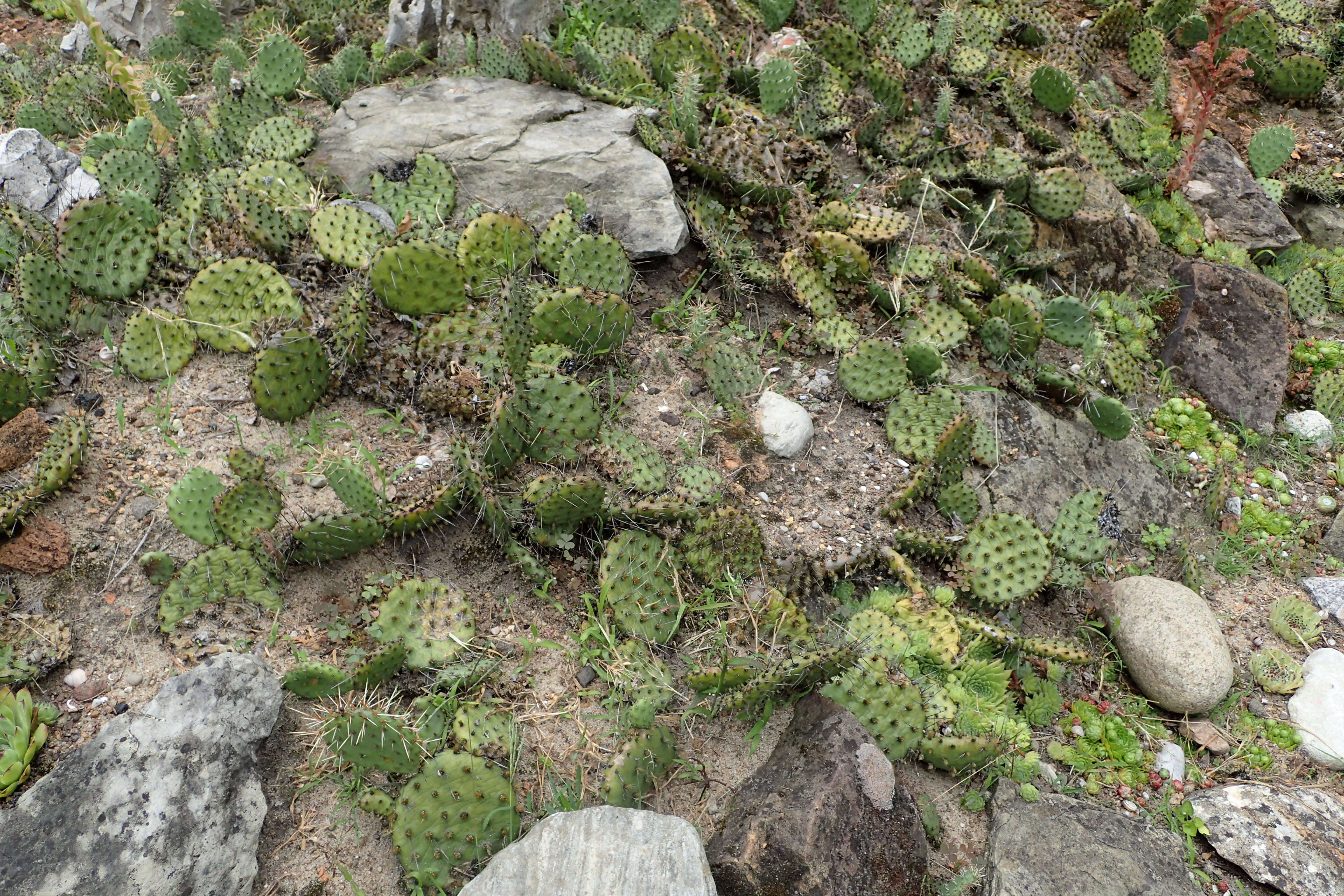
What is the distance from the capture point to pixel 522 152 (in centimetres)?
457

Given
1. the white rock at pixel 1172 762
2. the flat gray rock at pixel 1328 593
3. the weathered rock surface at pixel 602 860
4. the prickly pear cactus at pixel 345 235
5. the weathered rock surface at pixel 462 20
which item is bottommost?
the flat gray rock at pixel 1328 593

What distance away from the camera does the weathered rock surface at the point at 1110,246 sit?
5.25 meters

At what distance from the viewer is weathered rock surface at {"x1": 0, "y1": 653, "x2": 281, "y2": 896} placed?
90.8 inches

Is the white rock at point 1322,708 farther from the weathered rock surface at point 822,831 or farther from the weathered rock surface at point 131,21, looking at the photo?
the weathered rock surface at point 131,21

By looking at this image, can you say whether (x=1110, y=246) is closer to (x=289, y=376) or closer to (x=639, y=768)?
(x=639, y=768)

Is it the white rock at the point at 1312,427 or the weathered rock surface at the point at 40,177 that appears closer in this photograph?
the weathered rock surface at the point at 40,177

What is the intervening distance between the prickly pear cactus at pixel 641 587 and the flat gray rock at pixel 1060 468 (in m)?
1.68

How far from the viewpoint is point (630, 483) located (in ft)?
11.2

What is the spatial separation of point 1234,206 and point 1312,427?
1.80 meters

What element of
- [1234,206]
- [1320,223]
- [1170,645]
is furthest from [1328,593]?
[1320,223]

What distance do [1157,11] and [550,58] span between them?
4.80 meters

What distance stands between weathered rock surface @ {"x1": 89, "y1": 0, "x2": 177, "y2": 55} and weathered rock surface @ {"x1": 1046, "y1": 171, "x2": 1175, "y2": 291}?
619 cm

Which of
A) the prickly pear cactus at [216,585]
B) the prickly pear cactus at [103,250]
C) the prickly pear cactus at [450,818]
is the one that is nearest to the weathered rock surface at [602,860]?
the prickly pear cactus at [450,818]

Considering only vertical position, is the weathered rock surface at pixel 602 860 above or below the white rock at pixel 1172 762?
above
